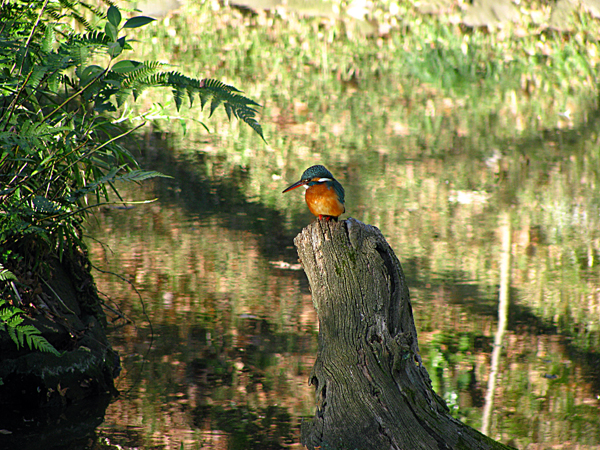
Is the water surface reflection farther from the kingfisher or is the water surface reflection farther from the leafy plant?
the kingfisher

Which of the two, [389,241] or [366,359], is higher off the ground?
[389,241]

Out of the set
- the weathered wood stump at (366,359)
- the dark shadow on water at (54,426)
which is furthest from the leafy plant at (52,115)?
the weathered wood stump at (366,359)

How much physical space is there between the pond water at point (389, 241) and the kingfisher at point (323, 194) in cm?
118

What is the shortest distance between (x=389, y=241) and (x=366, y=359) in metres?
3.39

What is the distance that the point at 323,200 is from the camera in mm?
3166

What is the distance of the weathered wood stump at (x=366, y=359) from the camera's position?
9.75 feet

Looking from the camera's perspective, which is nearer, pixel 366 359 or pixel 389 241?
pixel 366 359

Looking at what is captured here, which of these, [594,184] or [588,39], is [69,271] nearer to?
[594,184]

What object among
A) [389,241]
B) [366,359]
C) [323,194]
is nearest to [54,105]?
[323,194]

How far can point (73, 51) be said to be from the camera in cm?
311

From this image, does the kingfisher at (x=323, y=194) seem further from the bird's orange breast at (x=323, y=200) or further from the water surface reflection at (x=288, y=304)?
the water surface reflection at (x=288, y=304)

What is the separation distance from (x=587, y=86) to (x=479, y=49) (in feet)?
9.86

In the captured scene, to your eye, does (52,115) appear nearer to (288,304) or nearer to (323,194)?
(323,194)

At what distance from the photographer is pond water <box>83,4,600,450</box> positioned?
154 inches
